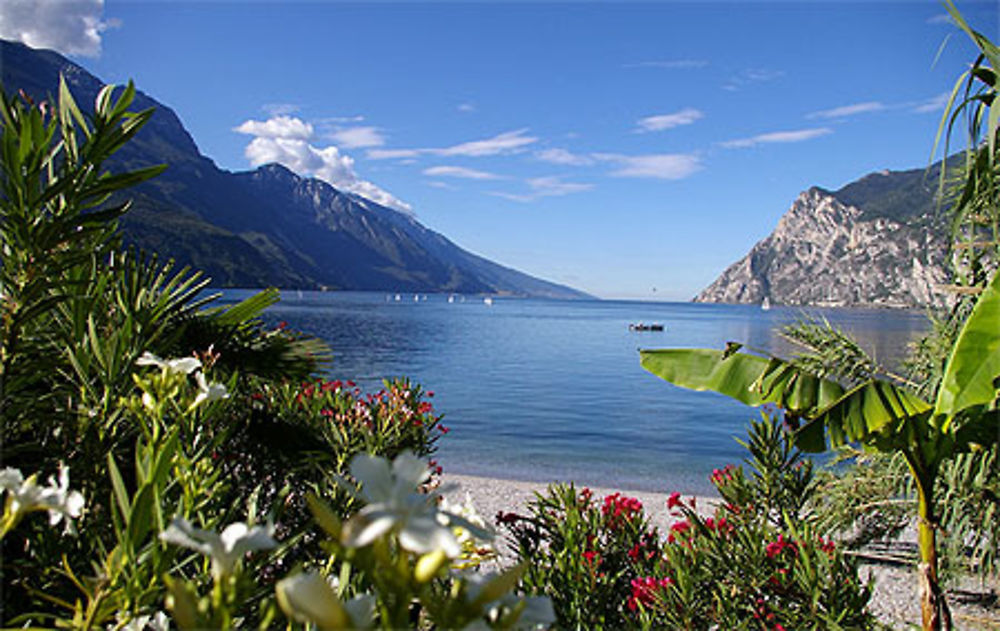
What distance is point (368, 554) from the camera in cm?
76

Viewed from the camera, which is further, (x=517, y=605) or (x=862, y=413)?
(x=862, y=413)

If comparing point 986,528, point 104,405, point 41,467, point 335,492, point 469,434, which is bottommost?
point 469,434

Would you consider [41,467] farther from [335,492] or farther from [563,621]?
[563,621]

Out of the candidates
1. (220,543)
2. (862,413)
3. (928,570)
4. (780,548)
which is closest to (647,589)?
(780,548)

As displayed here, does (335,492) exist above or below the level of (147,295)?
below

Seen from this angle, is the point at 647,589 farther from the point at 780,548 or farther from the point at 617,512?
the point at 780,548

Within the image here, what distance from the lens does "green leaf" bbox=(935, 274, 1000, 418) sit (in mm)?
3752

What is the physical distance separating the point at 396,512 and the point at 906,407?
461 centimetres

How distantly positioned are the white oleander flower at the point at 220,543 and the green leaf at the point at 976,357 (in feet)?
13.5

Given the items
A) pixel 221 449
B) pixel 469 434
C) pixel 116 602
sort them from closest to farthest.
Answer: pixel 116 602 < pixel 221 449 < pixel 469 434

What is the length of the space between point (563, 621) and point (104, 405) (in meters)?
2.51

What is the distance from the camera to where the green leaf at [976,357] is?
12.3ft

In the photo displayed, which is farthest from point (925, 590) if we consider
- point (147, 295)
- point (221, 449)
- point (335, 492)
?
Answer: point (147, 295)

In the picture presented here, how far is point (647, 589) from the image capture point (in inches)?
152
